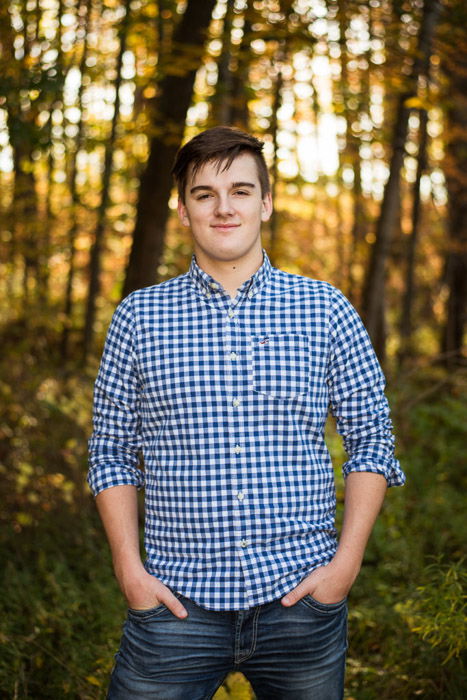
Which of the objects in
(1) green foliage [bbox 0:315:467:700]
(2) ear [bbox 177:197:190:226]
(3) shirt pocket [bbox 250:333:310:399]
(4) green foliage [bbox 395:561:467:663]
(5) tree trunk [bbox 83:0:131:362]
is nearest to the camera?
(3) shirt pocket [bbox 250:333:310:399]

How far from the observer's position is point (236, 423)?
7.10 ft

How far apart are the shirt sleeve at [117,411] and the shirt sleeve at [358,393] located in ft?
1.95

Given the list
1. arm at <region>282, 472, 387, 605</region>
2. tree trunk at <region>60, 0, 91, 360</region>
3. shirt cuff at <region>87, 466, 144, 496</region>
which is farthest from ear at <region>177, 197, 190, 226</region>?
tree trunk at <region>60, 0, 91, 360</region>

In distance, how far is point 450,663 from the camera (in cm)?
320

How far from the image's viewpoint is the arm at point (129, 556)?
82.8 inches

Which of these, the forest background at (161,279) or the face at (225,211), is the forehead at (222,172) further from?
the forest background at (161,279)

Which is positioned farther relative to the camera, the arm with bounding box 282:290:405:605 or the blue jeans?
the arm with bounding box 282:290:405:605

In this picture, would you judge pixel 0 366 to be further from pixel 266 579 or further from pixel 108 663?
pixel 266 579

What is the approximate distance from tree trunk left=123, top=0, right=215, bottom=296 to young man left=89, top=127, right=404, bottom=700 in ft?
10.5

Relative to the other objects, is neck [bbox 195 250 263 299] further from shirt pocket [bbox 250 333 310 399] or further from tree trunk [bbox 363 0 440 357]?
tree trunk [bbox 363 0 440 357]

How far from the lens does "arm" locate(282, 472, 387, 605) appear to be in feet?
6.93

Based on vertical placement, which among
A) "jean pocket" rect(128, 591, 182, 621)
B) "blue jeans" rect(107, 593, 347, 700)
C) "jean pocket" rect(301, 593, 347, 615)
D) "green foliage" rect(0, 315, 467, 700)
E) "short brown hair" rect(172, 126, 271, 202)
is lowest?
"green foliage" rect(0, 315, 467, 700)

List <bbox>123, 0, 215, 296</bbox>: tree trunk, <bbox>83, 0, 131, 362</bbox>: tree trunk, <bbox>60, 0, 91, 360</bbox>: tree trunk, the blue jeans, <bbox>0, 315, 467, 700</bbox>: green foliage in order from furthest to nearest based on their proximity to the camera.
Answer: <bbox>83, 0, 131, 362</bbox>: tree trunk, <bbox>60, 0, 91, 360</bbox>: tree trunk, <bbox>123, 0, 215, 296</bbox>: tree trunk, <bbox>0, 315, 467, 700</bbox>: green foliage, the blue jeans

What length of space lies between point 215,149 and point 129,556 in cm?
120
